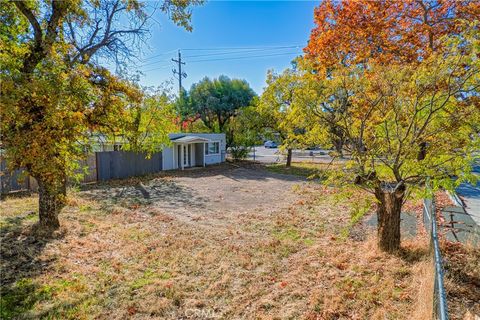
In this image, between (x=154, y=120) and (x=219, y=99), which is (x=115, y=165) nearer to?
(x=154, y=120)

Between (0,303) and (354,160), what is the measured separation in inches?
228

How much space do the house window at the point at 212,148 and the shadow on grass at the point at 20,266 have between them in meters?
15.6

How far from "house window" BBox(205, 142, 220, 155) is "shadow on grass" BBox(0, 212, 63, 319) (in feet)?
51.2

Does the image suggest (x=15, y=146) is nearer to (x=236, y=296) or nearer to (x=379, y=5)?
(x=236, y=296)

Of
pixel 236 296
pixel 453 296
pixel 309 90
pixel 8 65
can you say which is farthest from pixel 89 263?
pixel 453 296

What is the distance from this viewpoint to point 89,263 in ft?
15.1

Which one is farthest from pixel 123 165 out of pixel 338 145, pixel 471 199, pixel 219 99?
pixel 471 199

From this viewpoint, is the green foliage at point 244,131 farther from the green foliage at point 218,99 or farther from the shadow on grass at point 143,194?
the shadow on grass at point 143,194

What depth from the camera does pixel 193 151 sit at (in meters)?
20.8

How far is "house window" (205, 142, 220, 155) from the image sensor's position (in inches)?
851

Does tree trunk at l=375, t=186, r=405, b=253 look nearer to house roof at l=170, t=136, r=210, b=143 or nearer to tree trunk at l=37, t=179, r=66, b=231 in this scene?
tree trunk at l=37, t=179, r=66, b=231

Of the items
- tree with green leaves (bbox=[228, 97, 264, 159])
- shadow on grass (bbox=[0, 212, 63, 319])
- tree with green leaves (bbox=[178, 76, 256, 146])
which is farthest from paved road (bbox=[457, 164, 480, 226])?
tree with green leaves (bbox=[178, 76, 256, 146])

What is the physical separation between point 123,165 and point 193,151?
7325 millimetres

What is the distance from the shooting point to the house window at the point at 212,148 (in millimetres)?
21625
